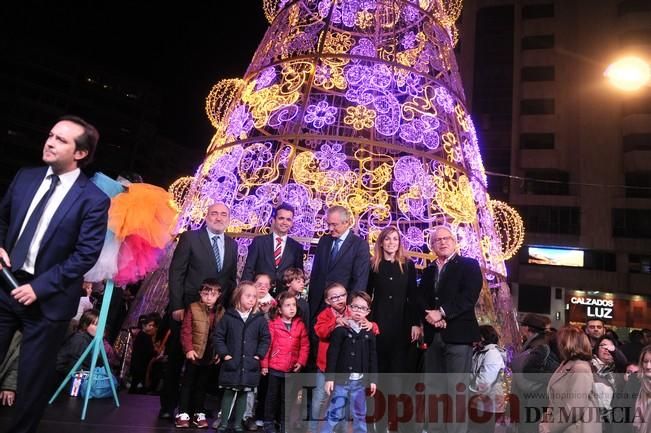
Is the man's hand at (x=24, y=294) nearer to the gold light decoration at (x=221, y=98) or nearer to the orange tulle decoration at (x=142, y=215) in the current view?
the orange tulle decoration at (x=142, y=215)

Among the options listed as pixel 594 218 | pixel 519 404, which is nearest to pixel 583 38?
pixel 594 218

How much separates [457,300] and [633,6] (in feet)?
95.1

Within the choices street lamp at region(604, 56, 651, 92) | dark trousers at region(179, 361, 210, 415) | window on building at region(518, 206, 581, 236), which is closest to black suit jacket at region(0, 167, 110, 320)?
dark trousers at region(179, 361, 210, 415)

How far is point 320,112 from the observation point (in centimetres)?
676

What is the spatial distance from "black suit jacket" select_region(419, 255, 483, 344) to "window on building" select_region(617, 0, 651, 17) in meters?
28.5

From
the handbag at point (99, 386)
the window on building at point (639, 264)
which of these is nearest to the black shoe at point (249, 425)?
the handbag at point (99, 386)

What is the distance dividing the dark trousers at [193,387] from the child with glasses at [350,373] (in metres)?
1.00

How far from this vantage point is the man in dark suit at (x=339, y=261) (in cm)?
415

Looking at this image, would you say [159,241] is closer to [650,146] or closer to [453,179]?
[453,179]

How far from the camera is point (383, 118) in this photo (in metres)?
6.48

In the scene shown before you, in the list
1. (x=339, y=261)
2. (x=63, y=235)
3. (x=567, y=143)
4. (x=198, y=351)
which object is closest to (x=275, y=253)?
Result: (x=339, y=261)

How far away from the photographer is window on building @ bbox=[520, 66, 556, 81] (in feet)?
92.7

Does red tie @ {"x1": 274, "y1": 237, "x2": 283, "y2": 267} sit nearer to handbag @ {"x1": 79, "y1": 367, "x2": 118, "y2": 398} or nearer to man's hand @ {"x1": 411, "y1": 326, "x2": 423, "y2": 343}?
A: man's hand @ {"x1": 411, "y1": 326, "x2": 423, "y2": 343}

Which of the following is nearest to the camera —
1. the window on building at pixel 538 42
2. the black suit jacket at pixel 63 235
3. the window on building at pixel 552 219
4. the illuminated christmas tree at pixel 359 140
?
the black suit jacket at pixel 63 235
